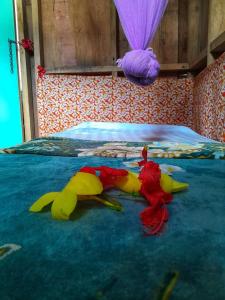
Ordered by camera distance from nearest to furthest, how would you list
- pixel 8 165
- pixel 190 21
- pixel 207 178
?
pixel 207 178, pixel 8 165, pixel 190 21

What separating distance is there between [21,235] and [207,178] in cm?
55

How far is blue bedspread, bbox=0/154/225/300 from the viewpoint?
305mm

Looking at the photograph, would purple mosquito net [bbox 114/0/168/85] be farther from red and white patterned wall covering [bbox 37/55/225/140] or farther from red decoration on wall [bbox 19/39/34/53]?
red decoration on wall [bbox 19/39/34/53]

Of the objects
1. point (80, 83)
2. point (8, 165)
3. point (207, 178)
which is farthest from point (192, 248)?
point (80, 83)

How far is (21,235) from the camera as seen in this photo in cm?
43

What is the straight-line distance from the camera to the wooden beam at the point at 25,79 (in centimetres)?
260

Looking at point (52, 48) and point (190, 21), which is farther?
point (52, 48)

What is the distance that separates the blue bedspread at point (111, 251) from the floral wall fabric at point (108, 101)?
2.05 m

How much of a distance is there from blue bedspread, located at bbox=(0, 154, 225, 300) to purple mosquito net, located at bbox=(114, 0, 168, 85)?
1025mm

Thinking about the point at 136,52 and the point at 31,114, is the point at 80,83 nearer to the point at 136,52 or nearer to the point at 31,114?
the point at 31,114

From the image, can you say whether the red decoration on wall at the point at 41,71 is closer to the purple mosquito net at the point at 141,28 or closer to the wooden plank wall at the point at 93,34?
the wooden plank wall at the point at 93,34

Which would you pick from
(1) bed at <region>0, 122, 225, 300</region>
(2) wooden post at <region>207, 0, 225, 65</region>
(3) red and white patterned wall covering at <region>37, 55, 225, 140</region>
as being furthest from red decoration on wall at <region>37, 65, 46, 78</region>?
(1) bed at <region>0, 122, 225, 300</region>

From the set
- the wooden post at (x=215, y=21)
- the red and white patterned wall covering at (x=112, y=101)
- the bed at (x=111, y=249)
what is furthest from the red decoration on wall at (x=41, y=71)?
the bed at (x=111, y=249)

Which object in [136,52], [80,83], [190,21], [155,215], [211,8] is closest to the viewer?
[155,215]
